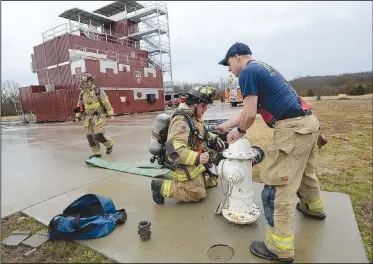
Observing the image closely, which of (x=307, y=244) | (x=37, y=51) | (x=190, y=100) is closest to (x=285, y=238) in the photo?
(x=307, y=244)

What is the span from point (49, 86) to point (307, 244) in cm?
2066

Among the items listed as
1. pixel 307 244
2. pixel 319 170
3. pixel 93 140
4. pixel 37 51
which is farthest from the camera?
pixel 37 51

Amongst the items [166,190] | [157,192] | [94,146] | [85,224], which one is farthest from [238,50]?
[94,146]

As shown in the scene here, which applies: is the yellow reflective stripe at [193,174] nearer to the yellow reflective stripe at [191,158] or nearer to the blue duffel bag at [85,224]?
the yellow reflective stripe at [191,158]

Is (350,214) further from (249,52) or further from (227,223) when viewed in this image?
(249,52)

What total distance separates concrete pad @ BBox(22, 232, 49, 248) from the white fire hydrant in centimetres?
177

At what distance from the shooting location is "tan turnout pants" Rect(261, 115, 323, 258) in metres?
1.97

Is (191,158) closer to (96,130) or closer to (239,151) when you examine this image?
(239,151)

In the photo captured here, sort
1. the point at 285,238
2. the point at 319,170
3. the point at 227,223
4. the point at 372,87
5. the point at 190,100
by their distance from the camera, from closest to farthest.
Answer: the point at 285,238 → the point at 227,223 → the point at 190,100 → the point at 319,170 → the point at 372,87

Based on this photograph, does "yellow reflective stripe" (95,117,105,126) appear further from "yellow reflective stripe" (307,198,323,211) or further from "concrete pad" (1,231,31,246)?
"yellow reflective stripe" (307,198,323,211)

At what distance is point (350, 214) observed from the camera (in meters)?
2.64

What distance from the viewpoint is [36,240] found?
8.02ft

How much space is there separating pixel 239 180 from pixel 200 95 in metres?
1.08

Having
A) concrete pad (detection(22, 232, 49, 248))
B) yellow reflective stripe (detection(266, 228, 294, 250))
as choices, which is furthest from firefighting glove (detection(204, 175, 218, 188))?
concrete pad (detection(22, 232, 49, 248))
